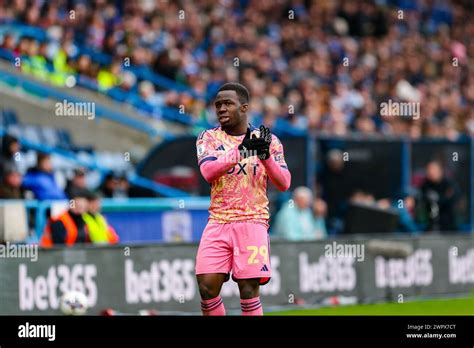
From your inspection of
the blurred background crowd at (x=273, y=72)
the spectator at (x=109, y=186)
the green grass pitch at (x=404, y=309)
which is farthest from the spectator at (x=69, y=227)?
the spectator at (x=109, y=186)

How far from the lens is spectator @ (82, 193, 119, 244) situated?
48.8 feet

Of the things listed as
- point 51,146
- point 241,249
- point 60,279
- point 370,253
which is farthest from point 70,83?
point 241,249

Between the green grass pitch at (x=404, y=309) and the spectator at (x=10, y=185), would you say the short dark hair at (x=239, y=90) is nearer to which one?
the green grass pitch at (x=404, y=309)

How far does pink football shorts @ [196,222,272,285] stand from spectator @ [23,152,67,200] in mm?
6815

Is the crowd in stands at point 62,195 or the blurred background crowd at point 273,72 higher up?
the blurred background crowd at point 273,72

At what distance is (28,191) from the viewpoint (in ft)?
54.5

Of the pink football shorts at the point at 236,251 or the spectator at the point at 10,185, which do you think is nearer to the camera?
the pink football shorts at the point at 236,251

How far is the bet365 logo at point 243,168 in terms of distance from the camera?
10016 millimetres

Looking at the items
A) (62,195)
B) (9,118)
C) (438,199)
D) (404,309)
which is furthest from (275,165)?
(9,118)

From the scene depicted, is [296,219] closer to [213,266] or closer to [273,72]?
[273,72]

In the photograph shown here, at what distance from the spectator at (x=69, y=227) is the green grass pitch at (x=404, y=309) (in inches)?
101

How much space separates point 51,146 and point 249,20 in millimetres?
8906

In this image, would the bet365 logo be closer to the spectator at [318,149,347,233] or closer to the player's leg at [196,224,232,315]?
the player's leg at [196,224,232,315]
